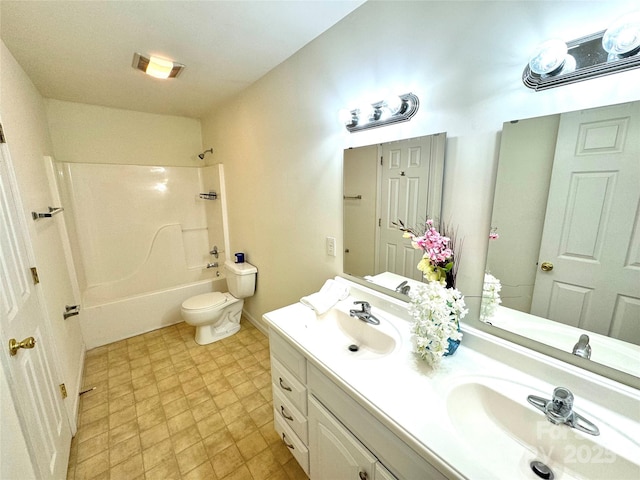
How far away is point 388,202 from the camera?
131 centimetres

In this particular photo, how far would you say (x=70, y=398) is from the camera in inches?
64.7

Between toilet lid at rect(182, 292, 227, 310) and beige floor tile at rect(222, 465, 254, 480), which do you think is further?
toilet lid at rect(182, 292, 227, 310)

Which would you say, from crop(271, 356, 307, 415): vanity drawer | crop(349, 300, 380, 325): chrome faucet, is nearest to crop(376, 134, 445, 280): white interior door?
crop(349, 300, 380, 325): chrome faucet

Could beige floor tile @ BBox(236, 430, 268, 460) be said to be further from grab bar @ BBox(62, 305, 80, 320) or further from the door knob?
grab bar @ BBox(62, 305, 80, 320)

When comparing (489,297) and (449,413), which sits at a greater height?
(489,297)

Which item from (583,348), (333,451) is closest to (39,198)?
(333,451)

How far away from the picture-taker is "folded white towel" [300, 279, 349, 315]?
136cm

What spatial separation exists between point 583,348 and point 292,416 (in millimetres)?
1198

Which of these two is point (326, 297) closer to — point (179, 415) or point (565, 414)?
point (565, 414)

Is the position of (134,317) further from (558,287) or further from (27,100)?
(558,287)

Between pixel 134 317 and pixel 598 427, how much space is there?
3.27 metres

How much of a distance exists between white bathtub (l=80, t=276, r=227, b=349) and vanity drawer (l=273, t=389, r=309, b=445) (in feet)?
6.42

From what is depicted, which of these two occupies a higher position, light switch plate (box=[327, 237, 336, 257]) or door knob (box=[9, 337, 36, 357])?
light switch plate (box=[327, 237, 336, 257])

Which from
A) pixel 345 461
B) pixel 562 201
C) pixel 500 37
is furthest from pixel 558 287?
pixel 345 461
